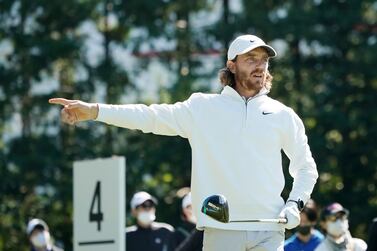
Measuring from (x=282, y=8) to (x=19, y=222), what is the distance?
24.0 ft

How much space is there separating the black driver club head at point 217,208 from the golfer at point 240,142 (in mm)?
239

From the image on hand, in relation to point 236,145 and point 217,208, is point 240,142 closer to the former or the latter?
point 236,145

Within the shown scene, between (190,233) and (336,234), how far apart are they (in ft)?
6.40

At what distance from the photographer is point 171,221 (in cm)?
2861

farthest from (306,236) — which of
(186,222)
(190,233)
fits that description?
(186,222)

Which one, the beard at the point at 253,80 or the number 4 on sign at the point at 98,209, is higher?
the beard at the point at 253,80

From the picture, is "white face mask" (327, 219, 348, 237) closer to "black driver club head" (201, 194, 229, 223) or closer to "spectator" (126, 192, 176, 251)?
"spectator" (126, 192, 176, 251)

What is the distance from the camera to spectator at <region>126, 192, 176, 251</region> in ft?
50.9

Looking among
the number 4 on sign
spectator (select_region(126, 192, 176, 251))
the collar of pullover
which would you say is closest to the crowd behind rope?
spectator (select_region(126, 192, 176, 251))

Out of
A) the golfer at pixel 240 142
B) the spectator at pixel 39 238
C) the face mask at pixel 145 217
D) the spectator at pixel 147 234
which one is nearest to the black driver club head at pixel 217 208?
the golfer at pixel 240 142

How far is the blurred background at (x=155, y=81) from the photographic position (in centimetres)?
2902

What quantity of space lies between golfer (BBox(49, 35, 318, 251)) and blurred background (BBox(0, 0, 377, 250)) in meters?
19.2

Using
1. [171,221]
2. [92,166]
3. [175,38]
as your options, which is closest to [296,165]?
[92,166]

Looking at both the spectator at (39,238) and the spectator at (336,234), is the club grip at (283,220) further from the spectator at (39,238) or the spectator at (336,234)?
the spectator at (39,238)
